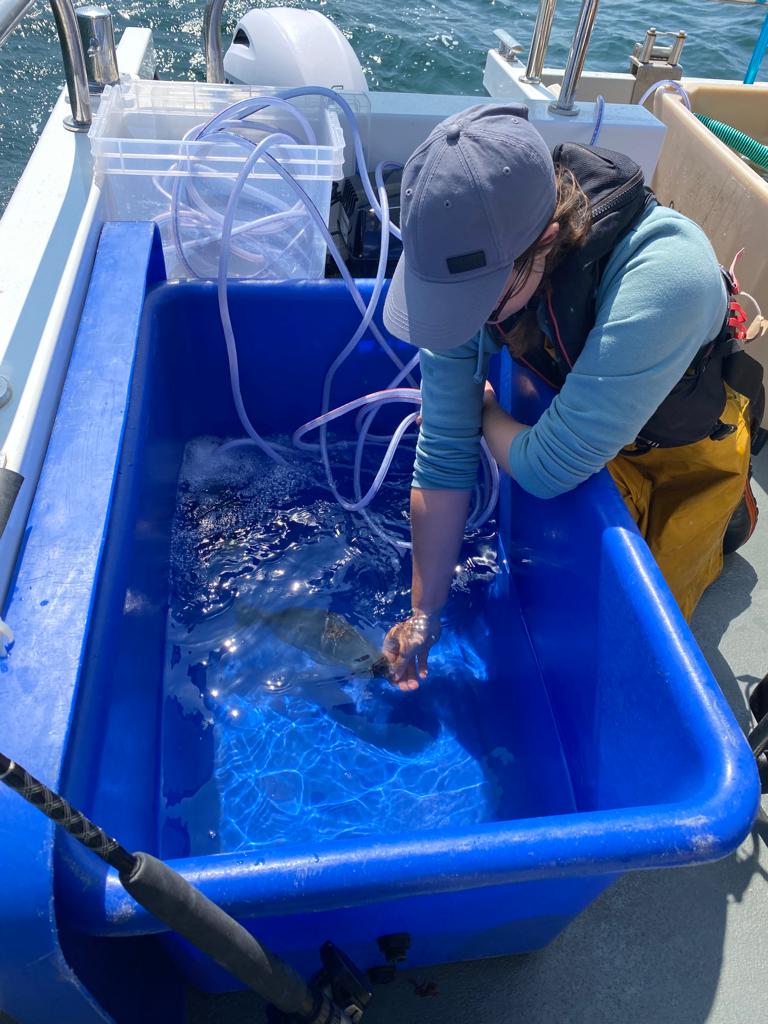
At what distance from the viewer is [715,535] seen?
4.86 feet

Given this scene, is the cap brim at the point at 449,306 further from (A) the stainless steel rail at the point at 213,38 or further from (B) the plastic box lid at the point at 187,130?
(A) the stainless steel rail at the point at 213,38

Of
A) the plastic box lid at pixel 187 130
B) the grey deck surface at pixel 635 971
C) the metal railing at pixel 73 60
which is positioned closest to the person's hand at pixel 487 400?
the plastic box lid at pixel 187 130

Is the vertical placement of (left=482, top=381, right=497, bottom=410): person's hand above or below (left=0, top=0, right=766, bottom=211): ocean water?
above

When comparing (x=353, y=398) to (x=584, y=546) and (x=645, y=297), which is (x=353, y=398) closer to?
(x=584, y=546)

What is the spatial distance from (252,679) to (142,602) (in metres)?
0.29

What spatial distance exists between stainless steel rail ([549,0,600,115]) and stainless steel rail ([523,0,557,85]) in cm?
14

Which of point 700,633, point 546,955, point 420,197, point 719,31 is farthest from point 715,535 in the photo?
point 719,31

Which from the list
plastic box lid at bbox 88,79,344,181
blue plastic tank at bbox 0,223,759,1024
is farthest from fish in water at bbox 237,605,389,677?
plastic box lid at bbox 88,79,344,181

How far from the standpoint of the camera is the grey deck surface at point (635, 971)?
3.79 feet

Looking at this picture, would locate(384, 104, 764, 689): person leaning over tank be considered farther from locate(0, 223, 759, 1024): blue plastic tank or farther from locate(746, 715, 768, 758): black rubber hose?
locate(746, 715, 768, 758): black rubber hose

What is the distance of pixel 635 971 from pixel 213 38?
8.04 ft

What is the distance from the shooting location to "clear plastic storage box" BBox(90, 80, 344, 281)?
1.66 metres

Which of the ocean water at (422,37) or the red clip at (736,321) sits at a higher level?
the red clip at (736,321)

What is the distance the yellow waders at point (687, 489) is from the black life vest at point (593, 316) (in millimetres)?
58
